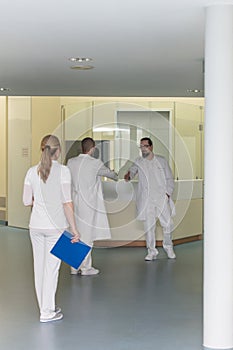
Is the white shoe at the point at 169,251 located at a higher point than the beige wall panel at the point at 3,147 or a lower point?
lower

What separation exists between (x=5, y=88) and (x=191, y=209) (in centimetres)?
322

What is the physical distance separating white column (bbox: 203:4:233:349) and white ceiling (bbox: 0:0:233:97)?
24cm

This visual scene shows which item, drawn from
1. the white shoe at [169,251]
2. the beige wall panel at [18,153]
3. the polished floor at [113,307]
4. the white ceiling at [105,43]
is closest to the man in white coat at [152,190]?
the white shoe at [169,251]

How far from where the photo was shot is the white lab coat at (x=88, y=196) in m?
5.96

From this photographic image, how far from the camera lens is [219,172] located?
3.55 metres

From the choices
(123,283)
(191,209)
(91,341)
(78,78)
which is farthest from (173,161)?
(91,341)

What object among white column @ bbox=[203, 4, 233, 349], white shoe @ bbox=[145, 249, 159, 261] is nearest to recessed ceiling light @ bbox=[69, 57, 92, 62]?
white column @ bbox=[203, 4, 233, 349]

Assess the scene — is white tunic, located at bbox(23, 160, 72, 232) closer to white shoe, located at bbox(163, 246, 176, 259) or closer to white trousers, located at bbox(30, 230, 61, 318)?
white trousers, located at bbox(30, 230, 61, 318)

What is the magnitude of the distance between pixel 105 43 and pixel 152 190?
8.53 ft

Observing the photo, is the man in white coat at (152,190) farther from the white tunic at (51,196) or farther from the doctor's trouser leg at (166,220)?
the white tunic at (51,196)

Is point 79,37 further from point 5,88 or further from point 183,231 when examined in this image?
point 183,231

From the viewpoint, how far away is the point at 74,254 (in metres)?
4.40

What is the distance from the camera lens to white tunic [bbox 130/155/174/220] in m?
6.86

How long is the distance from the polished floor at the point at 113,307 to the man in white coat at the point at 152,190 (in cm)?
41
